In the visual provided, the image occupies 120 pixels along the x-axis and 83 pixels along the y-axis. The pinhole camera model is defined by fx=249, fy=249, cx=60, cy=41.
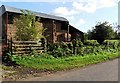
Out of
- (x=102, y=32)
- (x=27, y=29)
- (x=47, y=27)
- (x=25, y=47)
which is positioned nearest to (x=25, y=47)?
(x=25, y=47)

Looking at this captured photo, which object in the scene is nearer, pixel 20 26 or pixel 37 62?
pixel 37 62

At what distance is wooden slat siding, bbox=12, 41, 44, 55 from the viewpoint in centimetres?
1836

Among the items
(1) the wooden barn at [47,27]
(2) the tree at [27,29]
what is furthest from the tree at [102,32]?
(2) the tree at [27,29]

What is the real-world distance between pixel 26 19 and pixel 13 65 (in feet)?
32.6

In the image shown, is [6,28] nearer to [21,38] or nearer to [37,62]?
[21,38]

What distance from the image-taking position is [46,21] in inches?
1409

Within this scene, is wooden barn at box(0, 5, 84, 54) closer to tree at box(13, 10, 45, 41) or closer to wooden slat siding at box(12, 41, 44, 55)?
tree at box(13, 10, 45, 41)

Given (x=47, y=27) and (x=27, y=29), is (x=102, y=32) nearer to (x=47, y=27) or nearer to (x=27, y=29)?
(x=47, y=27)

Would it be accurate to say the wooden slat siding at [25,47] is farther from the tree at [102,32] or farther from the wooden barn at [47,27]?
the tree at [102,32]

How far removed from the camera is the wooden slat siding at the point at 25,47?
723 inches

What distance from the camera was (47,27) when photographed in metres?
34.0

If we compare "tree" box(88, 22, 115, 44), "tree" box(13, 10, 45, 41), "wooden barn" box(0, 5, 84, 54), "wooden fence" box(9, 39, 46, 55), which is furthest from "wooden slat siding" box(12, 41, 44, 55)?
"tree" box(88, 22, 115, 44)

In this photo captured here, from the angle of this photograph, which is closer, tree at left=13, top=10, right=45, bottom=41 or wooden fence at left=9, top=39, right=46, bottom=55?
wooden fence at left=9, top=39, right=46, bottom=55

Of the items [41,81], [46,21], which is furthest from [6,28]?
[41,81]
